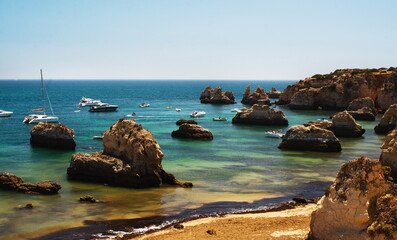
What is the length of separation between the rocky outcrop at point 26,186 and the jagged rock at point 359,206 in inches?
829

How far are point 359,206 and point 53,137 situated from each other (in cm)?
4434

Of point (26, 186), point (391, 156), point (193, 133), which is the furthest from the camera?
point (193, 133)

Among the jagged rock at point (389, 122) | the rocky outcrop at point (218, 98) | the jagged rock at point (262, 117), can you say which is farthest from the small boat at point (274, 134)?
the rocky outcrop at point (218, 98)

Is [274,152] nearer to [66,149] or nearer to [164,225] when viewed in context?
[66,149]

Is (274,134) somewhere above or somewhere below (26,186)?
above

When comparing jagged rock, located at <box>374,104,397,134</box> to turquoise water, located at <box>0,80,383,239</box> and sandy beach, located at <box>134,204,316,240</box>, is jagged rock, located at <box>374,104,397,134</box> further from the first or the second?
sandy beach, located at <box>134,204,316,240</box>

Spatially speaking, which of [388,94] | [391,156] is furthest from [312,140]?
[388,94]

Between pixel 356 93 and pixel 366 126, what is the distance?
110 feet

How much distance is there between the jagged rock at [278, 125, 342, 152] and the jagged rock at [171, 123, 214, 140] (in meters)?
13.2

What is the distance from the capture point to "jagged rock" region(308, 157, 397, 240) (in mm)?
19141

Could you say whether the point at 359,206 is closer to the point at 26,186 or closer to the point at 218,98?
the point at 26,186

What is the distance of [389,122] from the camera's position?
68.8 metres

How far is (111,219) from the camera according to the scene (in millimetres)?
28578

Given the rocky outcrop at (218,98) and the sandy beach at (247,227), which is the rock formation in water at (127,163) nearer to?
the sandy beach at (247,227)
